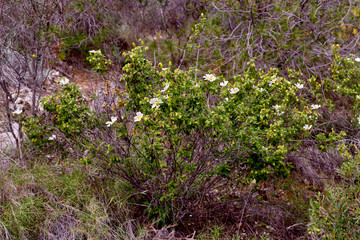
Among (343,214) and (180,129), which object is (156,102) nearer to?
(180,129)

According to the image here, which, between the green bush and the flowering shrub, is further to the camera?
the flowering shrub

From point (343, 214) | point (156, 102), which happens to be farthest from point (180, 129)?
point (343, 214)

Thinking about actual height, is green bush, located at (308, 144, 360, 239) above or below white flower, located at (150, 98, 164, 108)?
below

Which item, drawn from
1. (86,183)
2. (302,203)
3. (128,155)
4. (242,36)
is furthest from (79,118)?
(242,36)

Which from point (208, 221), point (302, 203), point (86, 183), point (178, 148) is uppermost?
point (178, 148)

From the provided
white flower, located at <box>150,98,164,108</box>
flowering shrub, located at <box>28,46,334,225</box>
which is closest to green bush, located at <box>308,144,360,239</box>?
flowering shrub, located at <box>28,46,334,225</box>

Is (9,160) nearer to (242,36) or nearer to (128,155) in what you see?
(128,155)

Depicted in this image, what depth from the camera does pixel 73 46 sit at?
624 centimetres

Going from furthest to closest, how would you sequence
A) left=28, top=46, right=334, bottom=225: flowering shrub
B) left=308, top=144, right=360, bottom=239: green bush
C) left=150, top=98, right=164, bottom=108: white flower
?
left=28, top=46, right=334, bottom=225: flowering shrub < left=150, top=98, right=164, bottom=108: white flower < left=308, top=144, right=360, bottom=239: green bush

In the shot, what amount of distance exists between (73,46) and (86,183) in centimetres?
399

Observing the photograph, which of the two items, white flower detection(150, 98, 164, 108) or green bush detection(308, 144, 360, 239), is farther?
white flower detection(150, 98, 164, 108)

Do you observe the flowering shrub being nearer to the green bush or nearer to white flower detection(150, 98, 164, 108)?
white flower detection(150, 98, 164, 108)

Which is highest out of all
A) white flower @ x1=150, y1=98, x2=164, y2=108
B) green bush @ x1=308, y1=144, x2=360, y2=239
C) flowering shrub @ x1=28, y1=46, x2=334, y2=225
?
white flower @ x1=150, y1=98, x2=164, y2=108

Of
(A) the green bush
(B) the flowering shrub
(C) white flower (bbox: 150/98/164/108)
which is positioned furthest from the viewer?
(B) the flowering shrub
